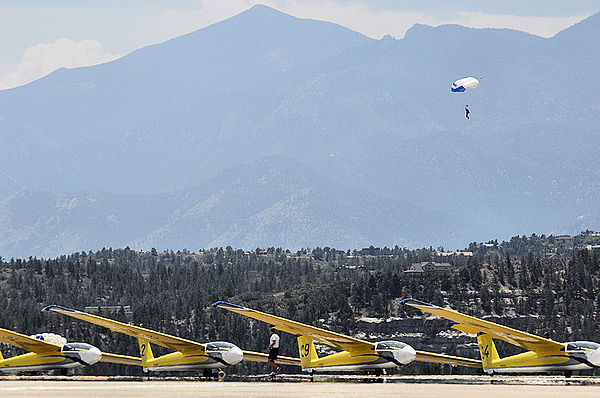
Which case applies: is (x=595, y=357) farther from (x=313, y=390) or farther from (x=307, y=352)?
(x=313, y=390)

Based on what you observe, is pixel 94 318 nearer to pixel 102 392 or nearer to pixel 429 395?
pixel 102 392

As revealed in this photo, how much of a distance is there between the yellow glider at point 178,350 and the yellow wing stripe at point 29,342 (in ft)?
10.9

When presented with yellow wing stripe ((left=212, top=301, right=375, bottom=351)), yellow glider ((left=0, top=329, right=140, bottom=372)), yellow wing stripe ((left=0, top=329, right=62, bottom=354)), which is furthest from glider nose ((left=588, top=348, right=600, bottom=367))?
yellow wing stripe ((left=0, top=329, right=62, bottom=354))

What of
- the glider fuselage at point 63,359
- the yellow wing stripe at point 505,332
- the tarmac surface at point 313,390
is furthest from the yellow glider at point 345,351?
the glider fuselage at point 63,359

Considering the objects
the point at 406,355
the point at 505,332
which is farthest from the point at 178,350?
the point at 505,332

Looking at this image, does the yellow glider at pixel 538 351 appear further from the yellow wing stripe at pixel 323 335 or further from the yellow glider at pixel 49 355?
the yellow glider at pixel 49 355

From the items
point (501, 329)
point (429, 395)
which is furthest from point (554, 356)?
point (429, 395)

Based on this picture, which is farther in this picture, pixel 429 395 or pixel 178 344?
pixel 178 344

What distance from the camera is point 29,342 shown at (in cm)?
9506

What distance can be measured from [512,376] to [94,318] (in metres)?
32.7

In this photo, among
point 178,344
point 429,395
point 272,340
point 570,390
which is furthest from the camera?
point 178,344

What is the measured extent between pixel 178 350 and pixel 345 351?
42.5 feet

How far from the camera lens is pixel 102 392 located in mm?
66188

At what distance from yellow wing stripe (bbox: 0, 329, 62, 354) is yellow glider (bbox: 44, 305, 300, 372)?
334cm
